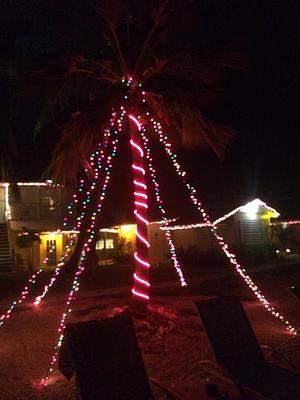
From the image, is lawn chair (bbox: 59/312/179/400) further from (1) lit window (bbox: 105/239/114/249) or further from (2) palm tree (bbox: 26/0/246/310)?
(1) lit window (bbox: 105/239/114/249)

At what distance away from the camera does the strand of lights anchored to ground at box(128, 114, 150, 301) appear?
899cm

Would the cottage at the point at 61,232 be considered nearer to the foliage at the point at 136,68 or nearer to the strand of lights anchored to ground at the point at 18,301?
the strand of lights anchored to ground at the point at 18,301

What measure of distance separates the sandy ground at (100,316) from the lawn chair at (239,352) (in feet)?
2.93

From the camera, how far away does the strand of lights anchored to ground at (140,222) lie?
29.5 ft

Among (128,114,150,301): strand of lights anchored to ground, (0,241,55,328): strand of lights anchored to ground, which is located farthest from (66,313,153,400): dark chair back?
(0,241,55,328): strand of lights anchored to ground

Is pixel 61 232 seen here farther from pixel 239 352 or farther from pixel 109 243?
pixel 239 352

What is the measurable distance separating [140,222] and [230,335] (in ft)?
12.4

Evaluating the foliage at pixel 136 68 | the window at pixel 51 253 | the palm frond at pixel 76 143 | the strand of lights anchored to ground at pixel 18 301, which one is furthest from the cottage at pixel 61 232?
the foliage at pixel 136 68

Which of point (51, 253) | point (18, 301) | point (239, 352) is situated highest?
point (239, 352)

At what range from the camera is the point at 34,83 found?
891cm

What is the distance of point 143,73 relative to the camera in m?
9.05

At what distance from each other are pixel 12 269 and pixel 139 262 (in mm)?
16822

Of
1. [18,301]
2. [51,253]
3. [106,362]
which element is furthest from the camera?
[51,253]

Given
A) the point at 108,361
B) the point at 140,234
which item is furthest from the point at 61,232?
the point at 108,361
